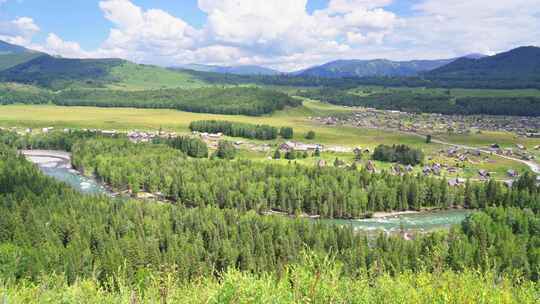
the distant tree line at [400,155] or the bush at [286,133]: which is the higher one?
the bush at [286,133]

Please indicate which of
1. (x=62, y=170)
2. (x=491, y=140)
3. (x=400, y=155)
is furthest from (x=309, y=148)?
(x=62, y=170)

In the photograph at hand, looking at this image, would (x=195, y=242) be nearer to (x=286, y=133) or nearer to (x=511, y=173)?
(x=511, y=173)

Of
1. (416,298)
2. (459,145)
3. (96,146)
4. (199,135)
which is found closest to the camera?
(416,298)

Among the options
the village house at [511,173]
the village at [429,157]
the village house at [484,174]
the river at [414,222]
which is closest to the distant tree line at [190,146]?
the village at [429,157]

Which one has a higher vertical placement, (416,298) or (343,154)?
(416,298)

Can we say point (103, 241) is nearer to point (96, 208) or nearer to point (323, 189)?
point (96, 208)

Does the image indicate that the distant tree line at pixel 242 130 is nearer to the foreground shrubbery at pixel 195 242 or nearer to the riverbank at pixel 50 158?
the riverbank at pixel 50 158

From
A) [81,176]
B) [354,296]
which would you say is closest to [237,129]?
[81,176]

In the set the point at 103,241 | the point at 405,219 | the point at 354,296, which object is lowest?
the point at 405,219
